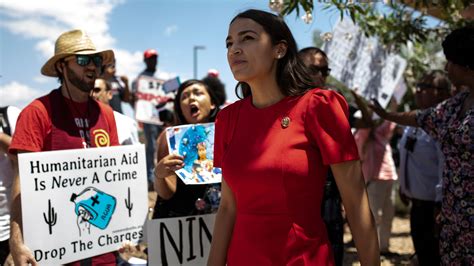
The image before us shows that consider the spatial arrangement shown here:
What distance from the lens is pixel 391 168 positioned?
6.40 meters

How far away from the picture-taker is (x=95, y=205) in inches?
103

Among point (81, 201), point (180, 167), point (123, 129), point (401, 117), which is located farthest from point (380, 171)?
point (81, 201)

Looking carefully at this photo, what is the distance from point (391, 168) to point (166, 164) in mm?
4468

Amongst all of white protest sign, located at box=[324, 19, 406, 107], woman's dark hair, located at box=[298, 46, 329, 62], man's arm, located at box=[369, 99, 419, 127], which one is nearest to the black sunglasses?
woman's dark hair, located at box=[298, 46, 329, 62]

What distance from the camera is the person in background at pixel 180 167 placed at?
9.09ft

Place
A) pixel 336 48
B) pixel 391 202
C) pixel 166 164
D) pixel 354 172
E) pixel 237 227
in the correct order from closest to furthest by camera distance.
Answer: pixel 354 172, pixel 237 227, pixel 166 164, pixel 336 48, pixel 391 202

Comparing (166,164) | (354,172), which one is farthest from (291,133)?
(166,164)

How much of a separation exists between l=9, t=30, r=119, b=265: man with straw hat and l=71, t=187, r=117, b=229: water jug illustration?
0.22 metres

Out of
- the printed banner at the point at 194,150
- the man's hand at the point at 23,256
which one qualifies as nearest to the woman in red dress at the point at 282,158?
the printed banner at the point at 194,150

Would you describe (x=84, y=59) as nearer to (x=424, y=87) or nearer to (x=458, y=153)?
(x=458, y=153)

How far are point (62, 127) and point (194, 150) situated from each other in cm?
76

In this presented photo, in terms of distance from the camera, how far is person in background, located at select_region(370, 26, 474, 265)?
2.55 m

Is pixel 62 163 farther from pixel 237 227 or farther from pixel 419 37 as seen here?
Answer: pixel 419 37

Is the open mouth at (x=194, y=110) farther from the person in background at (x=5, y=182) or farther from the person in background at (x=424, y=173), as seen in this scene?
the person in background at (x=424, y=173)
